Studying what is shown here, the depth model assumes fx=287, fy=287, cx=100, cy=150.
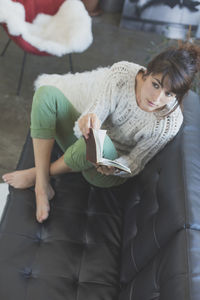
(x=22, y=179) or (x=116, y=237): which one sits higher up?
(x=22, y=179)

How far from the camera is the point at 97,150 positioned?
38.3 inches

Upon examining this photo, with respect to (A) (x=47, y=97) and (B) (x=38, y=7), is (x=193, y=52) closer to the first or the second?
(A) (x=47, y=97)

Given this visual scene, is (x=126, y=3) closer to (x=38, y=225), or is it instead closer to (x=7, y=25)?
(x=7, y=25)

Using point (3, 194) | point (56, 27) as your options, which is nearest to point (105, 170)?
point (3, 194)

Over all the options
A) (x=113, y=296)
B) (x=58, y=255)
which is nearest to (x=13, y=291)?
(x=58, y=255)

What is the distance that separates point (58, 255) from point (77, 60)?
195cm

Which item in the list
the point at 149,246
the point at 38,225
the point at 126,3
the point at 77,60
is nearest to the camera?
the point at 149,246

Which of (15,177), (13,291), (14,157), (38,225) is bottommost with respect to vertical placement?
(13,291)

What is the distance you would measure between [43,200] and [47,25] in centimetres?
155

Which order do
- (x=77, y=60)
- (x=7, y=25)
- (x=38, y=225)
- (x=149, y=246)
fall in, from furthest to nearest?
(x=77, y=60), (x=7, y=25), (x=38, y=225), (x=149, y=246)

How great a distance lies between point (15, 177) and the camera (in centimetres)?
126

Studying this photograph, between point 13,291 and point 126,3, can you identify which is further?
point 126,3

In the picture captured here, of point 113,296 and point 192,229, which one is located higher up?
point 192,229

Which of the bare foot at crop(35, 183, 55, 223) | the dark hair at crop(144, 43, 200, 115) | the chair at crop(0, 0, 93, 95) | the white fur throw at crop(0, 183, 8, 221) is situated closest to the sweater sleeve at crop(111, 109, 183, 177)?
the dark hair at crop(144, 43, 200, 115)
